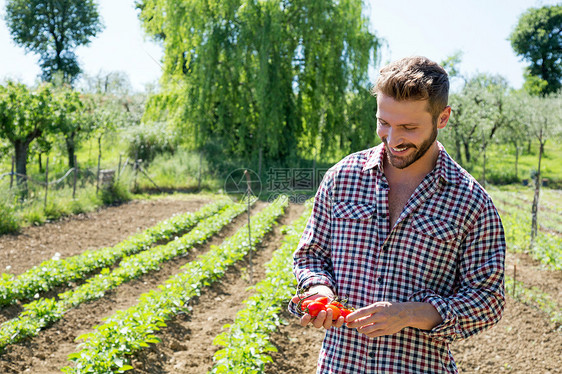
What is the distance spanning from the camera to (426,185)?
173 centimetres

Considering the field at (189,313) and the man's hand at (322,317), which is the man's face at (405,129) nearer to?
the man's hand at (322,317)

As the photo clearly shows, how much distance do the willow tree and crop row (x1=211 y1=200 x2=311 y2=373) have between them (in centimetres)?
1238

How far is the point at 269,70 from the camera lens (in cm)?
1867

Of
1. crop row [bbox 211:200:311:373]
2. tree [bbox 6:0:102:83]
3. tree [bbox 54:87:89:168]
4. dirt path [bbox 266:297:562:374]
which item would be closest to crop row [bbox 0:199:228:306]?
crop row [bbox 211:200:311:373]

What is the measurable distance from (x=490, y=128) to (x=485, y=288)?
2607 cm

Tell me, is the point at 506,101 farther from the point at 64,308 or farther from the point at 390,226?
the point at 390,226

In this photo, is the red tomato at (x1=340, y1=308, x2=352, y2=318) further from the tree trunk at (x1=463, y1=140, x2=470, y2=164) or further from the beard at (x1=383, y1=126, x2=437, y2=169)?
the tree trunk at (x1=463, y1=140, x2=470, y2=164)

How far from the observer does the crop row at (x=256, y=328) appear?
3943 mm

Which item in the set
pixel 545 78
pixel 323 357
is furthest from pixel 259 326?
pixel 545 78

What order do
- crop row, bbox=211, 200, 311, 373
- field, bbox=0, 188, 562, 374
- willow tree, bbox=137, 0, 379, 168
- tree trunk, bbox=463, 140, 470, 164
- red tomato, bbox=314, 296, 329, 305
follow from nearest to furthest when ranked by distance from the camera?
red tomato, bbox=314, 296, 329, 305 < crop row, bbox=211, 200, 311, 373 < field, bbox=0, 188, 562, 374 < willow tree, bbox=137, 0, 379, 168 < tree trunk, bbox=463, 140, 470, 164

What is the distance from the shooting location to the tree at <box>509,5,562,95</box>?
3938 cm

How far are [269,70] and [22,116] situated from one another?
28.8 ft

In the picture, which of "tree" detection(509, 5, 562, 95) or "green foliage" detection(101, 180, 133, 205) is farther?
"tree" detection(509, 5, 562, 95)

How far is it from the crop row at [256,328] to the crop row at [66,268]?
8.69 feet
